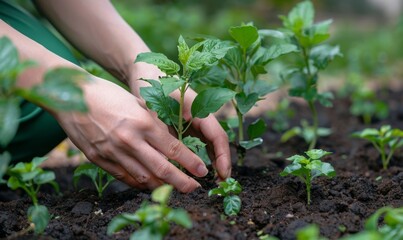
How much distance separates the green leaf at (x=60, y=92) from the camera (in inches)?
48.6

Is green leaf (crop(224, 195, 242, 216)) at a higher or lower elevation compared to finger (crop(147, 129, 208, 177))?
lower

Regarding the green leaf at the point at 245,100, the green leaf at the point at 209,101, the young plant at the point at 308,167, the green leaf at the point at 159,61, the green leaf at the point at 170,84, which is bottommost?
the young plant at the point at 308,167

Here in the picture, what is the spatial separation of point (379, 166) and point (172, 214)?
4.62ft

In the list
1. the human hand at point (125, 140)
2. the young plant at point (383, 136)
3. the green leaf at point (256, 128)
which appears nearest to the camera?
the human hand at point (125, 140)

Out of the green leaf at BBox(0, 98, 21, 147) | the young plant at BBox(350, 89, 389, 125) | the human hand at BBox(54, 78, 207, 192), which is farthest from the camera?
the young plant at BBox(350, 89, 389, 125)

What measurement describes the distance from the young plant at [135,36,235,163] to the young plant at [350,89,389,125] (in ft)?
5.75

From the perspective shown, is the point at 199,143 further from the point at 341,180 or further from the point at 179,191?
the point at 341,180

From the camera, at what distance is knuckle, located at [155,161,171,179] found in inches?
69.2

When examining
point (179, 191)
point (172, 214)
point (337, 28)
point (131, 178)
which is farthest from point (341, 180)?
point (337, 28)

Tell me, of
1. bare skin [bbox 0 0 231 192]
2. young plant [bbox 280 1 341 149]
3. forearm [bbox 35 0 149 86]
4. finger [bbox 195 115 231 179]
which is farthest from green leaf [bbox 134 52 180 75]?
young plant [bbox 280 1 341 149]

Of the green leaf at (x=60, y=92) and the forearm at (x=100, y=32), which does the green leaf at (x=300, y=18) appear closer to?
the forearm at (x=100, y=32)

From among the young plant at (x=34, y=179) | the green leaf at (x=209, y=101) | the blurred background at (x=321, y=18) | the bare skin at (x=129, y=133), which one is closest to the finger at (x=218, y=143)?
the bare skin at (x=129, y=133)

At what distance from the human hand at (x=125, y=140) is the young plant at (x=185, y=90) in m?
0.05

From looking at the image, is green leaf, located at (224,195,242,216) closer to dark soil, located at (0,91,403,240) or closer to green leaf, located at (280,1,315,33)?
dark soil, located at (0,91,403,240)
